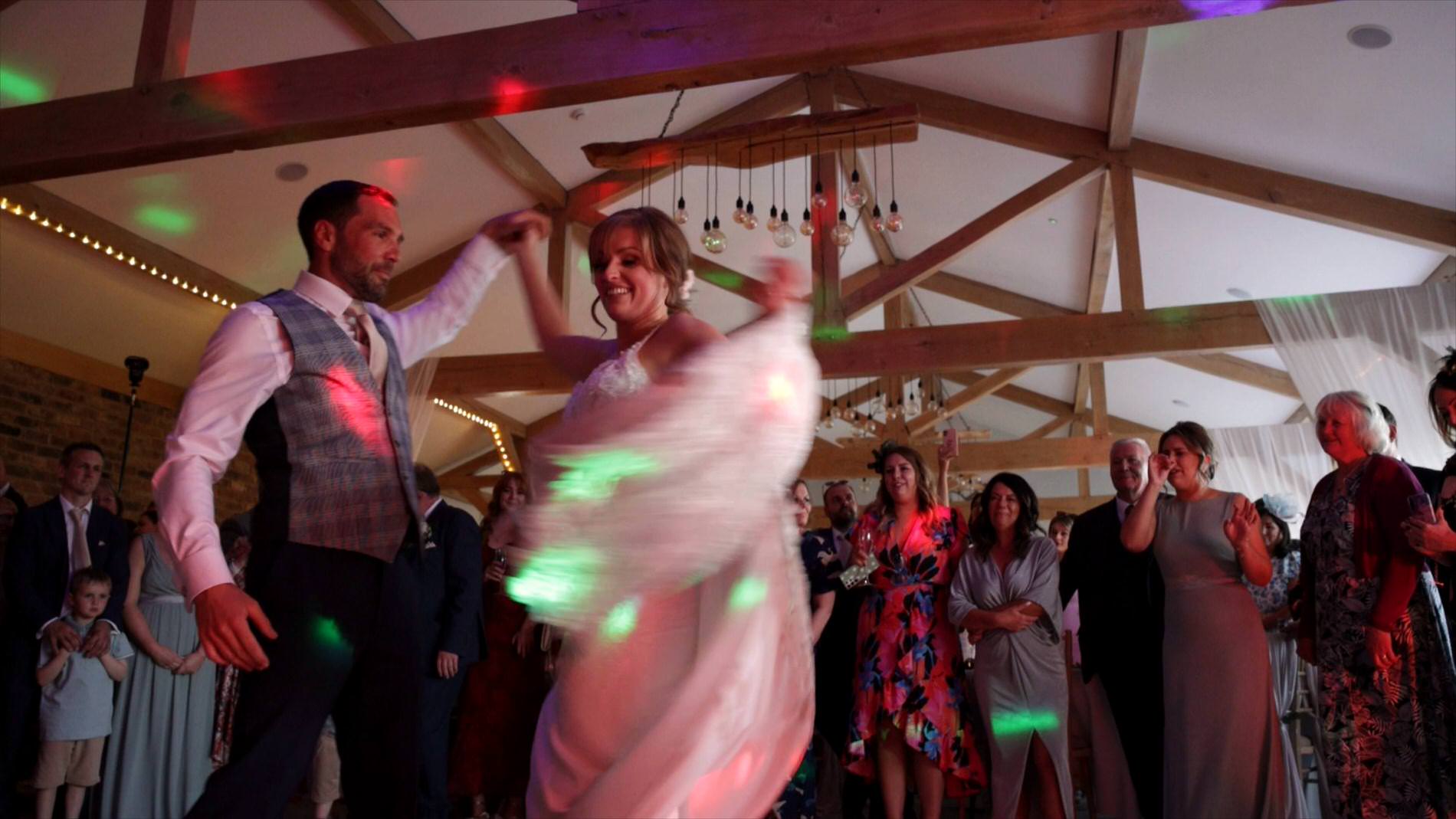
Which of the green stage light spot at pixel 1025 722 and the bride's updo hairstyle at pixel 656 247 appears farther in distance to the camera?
the green stage light spot at pixel 1025 722

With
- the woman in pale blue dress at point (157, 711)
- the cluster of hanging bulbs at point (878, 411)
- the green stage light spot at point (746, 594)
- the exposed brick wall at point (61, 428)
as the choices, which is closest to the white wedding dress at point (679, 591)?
the green stage light spot at point (746, 594)

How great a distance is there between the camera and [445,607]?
4141mm

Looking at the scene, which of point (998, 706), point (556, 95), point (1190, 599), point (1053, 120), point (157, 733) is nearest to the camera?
point (1190, 599)

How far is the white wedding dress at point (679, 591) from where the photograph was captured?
1.42 m

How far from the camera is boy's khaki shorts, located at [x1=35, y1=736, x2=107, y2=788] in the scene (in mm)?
4137

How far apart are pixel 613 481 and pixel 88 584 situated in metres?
3.58

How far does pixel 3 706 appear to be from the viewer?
408 centimetres

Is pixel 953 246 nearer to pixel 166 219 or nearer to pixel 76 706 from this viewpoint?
pixel 166 219

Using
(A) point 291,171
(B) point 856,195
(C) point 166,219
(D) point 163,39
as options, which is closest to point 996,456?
(B) point 856,195

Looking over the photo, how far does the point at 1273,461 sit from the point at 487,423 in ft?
27.2

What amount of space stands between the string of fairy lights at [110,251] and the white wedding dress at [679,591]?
6.21 metres

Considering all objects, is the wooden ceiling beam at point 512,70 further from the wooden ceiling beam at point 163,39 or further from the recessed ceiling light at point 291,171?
the recessed ceiling light at point 291,171

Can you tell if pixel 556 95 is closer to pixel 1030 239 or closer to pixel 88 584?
pixel 88 584

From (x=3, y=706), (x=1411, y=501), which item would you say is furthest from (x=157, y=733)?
(x=1411, y=501)
